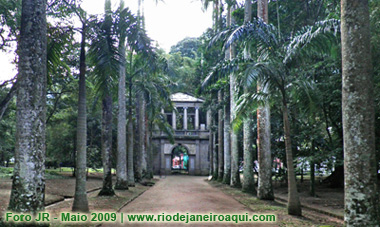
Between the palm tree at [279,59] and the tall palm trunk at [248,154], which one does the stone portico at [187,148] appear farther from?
the palm tree at [279,59]

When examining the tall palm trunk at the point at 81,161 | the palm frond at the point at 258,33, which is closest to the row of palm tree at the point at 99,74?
the tall palm trunk at the point at 81,161

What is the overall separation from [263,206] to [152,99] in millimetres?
12374

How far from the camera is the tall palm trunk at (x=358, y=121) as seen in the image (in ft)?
16.7

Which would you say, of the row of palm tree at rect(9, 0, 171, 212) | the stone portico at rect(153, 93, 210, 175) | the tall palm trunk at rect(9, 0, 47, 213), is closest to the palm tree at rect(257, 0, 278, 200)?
the row of palm tree at rect(9, 0, 171, 212)

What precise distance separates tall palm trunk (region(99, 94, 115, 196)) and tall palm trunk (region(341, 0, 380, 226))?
9.52 m

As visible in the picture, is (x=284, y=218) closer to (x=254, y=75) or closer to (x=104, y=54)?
(x=254, y=75)

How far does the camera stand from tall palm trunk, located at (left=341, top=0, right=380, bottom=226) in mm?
5102

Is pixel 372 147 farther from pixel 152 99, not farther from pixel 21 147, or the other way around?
pixel 152 99

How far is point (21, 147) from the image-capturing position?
20.2 ft

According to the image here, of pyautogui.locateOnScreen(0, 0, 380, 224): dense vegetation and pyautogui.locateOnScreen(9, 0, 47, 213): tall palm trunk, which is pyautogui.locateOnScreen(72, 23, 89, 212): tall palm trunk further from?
pyautogui.locateOnScreen(9, 0, 47, 213): tall palm trunk

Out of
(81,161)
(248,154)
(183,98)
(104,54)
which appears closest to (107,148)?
(81,161)

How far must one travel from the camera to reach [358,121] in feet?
17.2

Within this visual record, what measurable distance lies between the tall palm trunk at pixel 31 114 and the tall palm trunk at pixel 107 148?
6.49 metres

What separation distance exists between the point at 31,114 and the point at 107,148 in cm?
791
